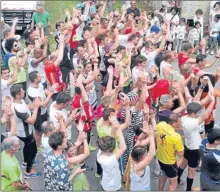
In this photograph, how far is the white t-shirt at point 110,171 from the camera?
235 inches

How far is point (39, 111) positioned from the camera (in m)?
7.94

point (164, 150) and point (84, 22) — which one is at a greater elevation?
point (84, 22)

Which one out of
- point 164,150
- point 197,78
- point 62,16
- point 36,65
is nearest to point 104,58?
point 36,65

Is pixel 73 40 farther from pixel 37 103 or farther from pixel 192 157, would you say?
pixel 192 157

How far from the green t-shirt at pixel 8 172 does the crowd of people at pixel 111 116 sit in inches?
0.5

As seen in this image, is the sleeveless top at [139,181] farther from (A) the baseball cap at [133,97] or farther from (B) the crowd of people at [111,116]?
(A) the baseball cap at [133,97]

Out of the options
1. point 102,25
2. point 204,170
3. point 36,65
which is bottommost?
point 204,170

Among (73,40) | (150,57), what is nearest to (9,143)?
(150,57)

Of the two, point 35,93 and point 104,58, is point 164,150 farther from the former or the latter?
point 104,58

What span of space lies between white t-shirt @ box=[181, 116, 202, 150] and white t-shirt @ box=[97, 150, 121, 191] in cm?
129

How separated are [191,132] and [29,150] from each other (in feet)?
8.64

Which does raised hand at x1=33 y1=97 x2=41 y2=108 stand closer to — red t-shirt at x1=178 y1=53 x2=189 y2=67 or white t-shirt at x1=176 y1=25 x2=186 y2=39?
red t-shirt at x1=178 y1=53 x2=189 y2=67

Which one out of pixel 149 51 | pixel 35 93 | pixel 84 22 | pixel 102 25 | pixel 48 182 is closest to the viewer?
pixel 48 182

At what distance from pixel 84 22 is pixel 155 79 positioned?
13.7ft
